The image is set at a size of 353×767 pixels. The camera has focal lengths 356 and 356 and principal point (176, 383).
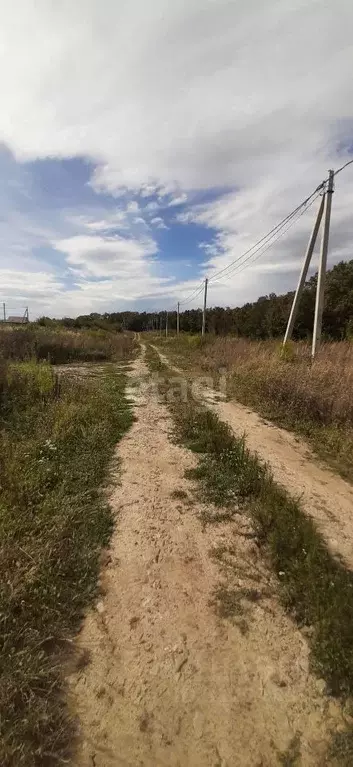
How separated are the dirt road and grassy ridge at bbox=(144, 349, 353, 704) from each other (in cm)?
11

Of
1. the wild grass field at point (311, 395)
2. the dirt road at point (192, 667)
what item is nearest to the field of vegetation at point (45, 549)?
the dirt road at point (192, 667)

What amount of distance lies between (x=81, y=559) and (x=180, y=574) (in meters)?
0.79

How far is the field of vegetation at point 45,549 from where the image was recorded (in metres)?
1.70

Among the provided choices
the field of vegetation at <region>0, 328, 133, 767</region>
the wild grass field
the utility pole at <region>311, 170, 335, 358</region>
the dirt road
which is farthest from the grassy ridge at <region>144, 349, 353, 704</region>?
the utility pole at <region>311, 170, 335, 358</region>

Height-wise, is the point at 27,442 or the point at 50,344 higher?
the point at 50,344

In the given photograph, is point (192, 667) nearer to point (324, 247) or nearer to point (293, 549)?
point (293, 549)

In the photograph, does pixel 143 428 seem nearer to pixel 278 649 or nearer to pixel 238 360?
pixel 278 649

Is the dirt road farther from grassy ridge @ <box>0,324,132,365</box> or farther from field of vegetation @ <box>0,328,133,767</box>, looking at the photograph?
grassy ridge @ <box>0,324,132,365</box>

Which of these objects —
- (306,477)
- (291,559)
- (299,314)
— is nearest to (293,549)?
(291,559)

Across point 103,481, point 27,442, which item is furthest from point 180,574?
point 27,442

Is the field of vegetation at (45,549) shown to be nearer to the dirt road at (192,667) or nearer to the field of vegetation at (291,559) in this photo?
the dirt road at (192,667)

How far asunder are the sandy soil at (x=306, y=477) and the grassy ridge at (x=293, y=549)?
16 cm

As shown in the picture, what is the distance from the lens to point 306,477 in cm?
439

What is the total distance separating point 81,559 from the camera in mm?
2814
